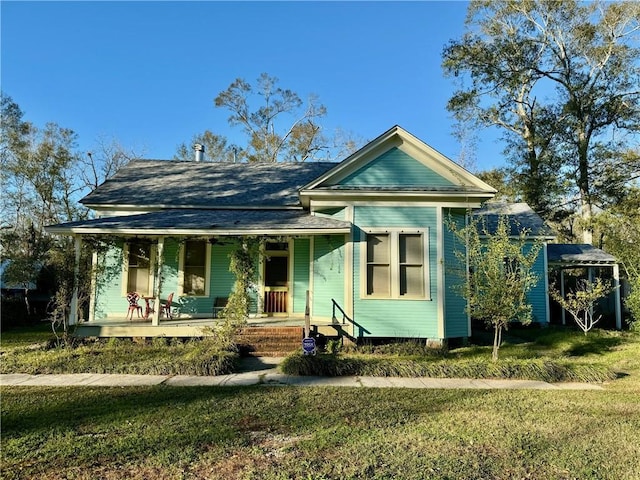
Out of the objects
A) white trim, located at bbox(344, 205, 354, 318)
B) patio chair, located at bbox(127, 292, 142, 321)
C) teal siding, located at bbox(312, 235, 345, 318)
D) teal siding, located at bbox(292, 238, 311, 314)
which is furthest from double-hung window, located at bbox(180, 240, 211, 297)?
white trim, located at bbox(344, 205, 354, 318)

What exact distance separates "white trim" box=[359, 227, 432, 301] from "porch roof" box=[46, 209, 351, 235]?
30.8 inches

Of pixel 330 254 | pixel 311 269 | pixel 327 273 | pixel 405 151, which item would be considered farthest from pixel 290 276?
pixel 405 151

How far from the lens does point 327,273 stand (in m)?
11.5

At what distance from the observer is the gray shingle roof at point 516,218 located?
14.8 meters

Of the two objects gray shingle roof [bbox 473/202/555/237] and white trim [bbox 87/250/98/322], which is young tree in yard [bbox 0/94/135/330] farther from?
gray shingle roof [bbox 473/202/555/237]

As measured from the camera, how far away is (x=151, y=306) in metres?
12.2

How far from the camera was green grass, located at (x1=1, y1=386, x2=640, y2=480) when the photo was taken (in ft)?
12.5

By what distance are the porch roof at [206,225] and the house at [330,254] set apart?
30mm

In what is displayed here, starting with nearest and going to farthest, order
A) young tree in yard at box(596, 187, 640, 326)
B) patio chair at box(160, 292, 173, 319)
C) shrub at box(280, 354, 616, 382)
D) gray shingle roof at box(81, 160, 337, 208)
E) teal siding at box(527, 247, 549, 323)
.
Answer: shrub at box(280, 354, 616, 382), patio chair at box(160, 292, 173, 319), young tree in yard at box(596, 187, 640, 326), gray shingle roof at box(81, 160, 337, 208), teal siding at box(527, 247, 549, 323)

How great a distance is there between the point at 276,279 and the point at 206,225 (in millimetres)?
2853

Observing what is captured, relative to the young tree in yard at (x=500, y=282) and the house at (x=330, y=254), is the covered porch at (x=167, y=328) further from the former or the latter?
the young tree in yard at (x=500, y=282)

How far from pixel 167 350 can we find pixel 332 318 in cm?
424

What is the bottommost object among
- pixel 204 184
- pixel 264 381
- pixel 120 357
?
pixel 264 381

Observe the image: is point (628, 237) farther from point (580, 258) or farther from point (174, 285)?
point (174, 285)
